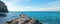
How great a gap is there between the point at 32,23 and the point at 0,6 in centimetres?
11852

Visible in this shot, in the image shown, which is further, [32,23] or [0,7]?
[0,7]

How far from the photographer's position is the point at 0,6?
436 feet

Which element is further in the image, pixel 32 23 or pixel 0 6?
pixel 0 6

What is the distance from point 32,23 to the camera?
1736 cm

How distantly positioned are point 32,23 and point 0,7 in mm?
118099

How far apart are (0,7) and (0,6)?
94cm

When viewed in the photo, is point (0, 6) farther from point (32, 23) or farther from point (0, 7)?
point (32, 23)

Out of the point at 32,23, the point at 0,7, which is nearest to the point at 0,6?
the point at 0,7

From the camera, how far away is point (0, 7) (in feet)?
435
